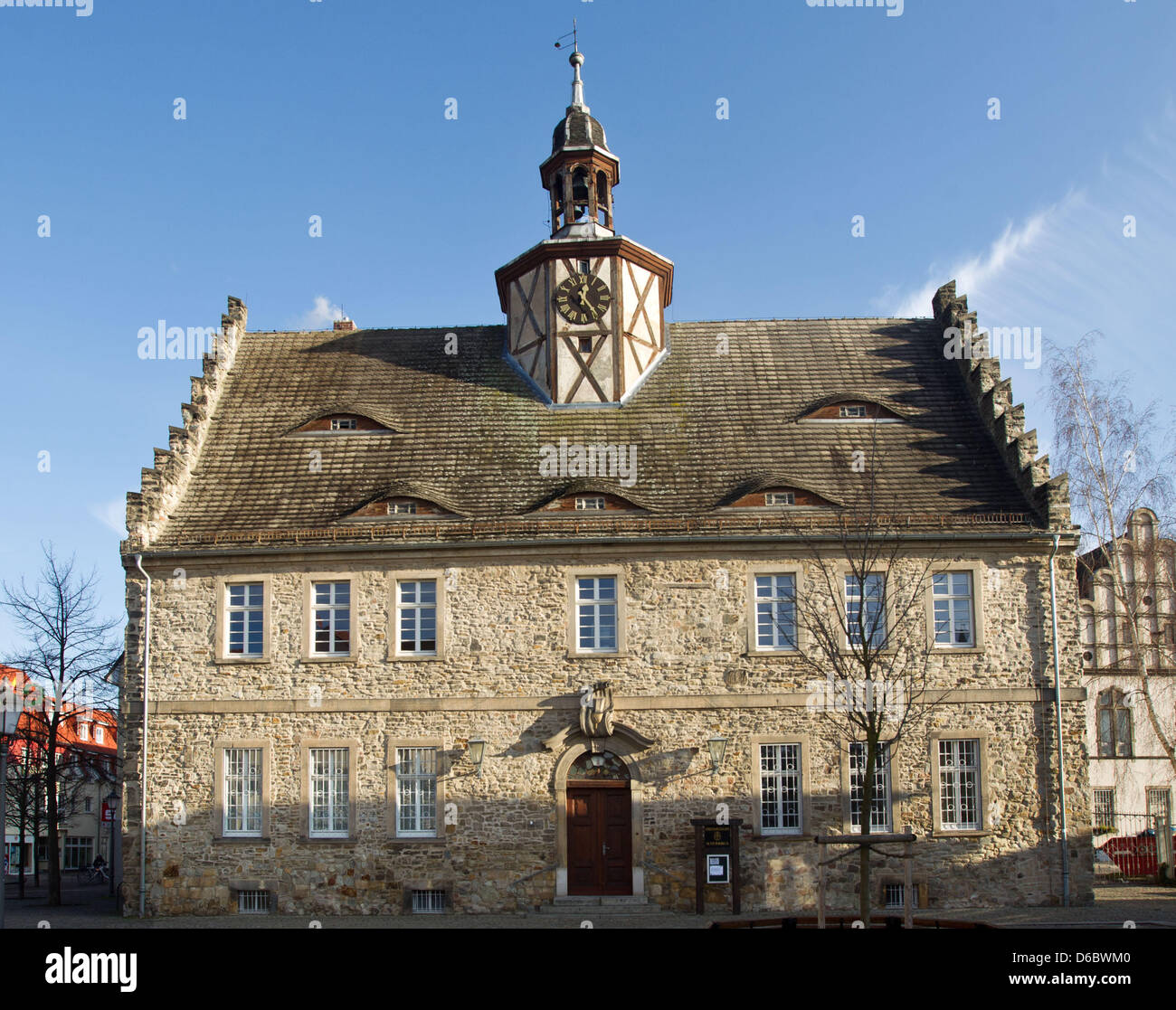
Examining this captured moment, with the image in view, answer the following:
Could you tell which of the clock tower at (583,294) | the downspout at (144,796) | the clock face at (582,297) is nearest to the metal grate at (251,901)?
the downspout at (144,796)

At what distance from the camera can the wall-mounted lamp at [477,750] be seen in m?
20.3

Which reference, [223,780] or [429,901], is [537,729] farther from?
[223,780]

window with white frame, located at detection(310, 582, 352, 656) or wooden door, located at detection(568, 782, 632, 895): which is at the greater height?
window with white frame, located at detection(310, 582, 352, 656)

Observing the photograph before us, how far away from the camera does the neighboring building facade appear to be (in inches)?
1233

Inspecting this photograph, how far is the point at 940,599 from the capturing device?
2091 cm

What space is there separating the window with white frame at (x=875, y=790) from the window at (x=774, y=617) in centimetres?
224

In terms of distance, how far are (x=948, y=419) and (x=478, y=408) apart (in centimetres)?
978

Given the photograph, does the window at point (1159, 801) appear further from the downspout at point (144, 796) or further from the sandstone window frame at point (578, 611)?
the downspout at point (144, 796)

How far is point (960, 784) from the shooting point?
66.7ft

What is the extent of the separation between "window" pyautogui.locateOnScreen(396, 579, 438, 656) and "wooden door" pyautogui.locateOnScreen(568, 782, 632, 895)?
376cm

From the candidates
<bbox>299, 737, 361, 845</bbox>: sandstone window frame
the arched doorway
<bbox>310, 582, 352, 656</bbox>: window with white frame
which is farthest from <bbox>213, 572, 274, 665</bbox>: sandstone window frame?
the arched doorway

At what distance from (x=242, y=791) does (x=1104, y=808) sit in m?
24.1

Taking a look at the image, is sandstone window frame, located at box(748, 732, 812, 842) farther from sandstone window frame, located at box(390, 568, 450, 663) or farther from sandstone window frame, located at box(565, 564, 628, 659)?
sandstone window frame, located at box(390, 568, 450, 663)

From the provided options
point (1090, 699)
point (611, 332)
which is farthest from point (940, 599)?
point (1090, 699)
